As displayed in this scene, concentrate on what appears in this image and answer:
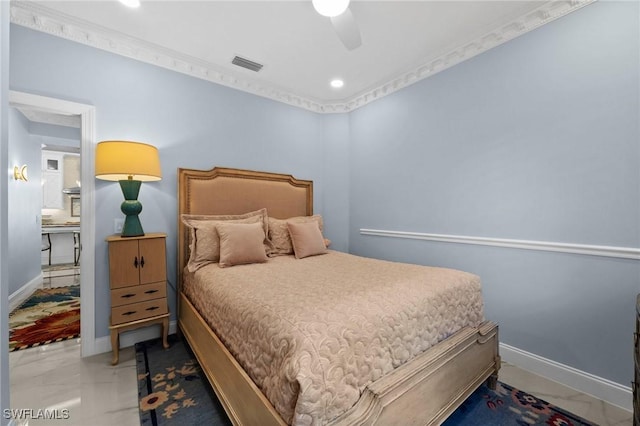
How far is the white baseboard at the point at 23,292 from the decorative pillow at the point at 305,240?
354 cm

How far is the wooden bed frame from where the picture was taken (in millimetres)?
1103

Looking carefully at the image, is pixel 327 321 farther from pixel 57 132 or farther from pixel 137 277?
pixel 57 132

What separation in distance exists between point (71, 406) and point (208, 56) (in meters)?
3.06

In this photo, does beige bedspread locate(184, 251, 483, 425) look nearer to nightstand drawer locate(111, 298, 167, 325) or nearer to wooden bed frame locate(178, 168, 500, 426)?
wooden bed frame locate(178, 168, 500, 426)

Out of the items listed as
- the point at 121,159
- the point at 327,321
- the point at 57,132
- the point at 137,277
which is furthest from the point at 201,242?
the point at 57,132

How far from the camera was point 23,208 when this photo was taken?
11.8 feet

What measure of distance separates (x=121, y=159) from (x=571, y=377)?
3733 mm

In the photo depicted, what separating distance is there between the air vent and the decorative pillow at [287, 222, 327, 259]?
1.77 m

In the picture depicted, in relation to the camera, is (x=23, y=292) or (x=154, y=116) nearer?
(x=154, y=116)

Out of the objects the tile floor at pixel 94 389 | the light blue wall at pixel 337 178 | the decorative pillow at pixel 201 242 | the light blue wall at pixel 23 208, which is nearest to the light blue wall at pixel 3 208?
the tile floor at pixel 94 389

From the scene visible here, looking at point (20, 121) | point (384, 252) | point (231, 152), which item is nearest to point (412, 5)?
point (231, 152)

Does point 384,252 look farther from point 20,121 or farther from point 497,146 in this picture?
point 20,121

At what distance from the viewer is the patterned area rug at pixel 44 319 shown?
2.48 meters

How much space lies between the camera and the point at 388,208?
3.26 m
